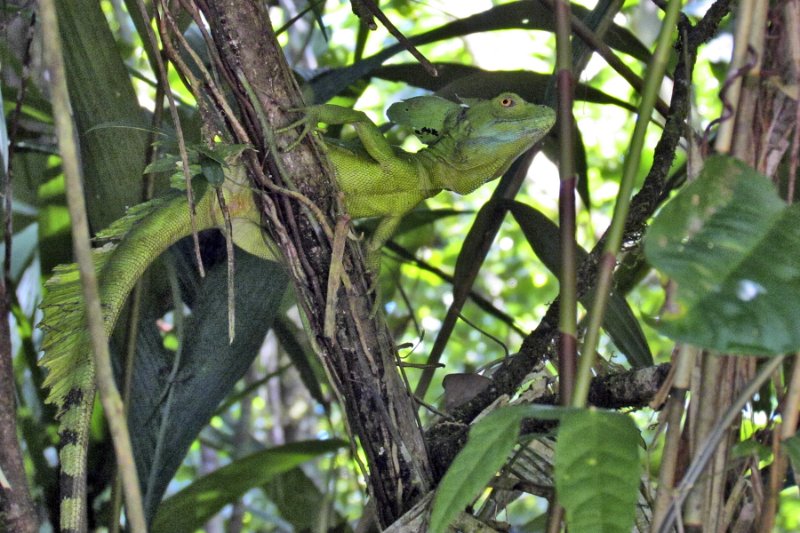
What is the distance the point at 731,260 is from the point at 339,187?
2.19 feet

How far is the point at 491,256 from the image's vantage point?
18.8 ft

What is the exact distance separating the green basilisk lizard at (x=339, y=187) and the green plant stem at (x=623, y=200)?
19.9 inches

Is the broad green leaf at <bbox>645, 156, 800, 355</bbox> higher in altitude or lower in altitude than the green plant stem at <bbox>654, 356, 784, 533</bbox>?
higher

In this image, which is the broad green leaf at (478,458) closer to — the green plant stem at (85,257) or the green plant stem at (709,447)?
the green plant stem at (709,447)

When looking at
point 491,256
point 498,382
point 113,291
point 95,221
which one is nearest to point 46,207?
point 95,221

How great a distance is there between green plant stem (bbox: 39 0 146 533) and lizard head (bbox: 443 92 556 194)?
1.10 m

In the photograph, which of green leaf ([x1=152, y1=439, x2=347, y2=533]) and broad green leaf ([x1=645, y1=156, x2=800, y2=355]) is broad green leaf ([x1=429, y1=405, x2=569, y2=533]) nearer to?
broad green leaf ([x1=645, y1=156, x2=800, y2=355])

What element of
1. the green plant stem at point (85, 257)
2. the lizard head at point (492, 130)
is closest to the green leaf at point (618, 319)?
the lizard head at point (492, 130)

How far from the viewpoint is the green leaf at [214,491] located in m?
1.68

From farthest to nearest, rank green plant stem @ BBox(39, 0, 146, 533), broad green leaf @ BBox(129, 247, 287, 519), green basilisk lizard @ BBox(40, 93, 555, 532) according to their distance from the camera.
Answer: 1. broad green leaf @ BBox(129, 247, 287, 519)
2. green basilisk lizard @ BBox(40, 93, 555, 532)
3. green plant stem @ BBox(39, 0, 146, 533)

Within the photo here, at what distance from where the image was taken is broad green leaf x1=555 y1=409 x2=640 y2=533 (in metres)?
0.65

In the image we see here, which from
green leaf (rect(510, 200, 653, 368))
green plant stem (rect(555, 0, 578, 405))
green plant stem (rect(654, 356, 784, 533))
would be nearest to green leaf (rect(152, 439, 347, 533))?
green leaf (rect(510, 200, 653, 368))

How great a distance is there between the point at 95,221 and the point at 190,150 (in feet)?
2.09

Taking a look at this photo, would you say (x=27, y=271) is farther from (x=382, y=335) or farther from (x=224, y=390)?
(x=382, y=335)
